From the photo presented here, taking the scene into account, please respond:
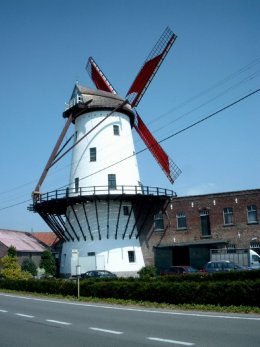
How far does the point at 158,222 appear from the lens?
37.7 metres

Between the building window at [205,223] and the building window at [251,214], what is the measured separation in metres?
3.61

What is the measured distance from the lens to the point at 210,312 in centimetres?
1373

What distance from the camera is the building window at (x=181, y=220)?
36406 millimetres

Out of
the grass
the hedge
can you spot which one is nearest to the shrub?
the hedge

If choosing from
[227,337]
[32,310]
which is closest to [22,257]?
[32,310]

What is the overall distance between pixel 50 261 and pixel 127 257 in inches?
417

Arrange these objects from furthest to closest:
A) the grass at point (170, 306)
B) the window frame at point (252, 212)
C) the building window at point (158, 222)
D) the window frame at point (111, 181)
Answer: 1. the building window at point (158, 222)
2. the window frame at point (111, 181)
3. the window frame at point (252, 212)
4. the grass at point (170, 306)

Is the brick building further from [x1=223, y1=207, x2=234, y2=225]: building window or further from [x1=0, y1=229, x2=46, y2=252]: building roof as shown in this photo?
[x1=0, y1=229, x2=46, y2=252]: building roof

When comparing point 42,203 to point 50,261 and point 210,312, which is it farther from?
point 210,312

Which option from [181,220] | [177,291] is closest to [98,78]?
[181,220]

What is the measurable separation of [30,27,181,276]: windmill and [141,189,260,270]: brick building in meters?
0.94

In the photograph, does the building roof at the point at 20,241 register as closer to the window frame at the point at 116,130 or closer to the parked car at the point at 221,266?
the window frame at the point at 116,130

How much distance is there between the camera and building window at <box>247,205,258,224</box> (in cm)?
3349

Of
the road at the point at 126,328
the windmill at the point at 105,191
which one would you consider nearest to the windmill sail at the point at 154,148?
the windmill at the point at 105,191
